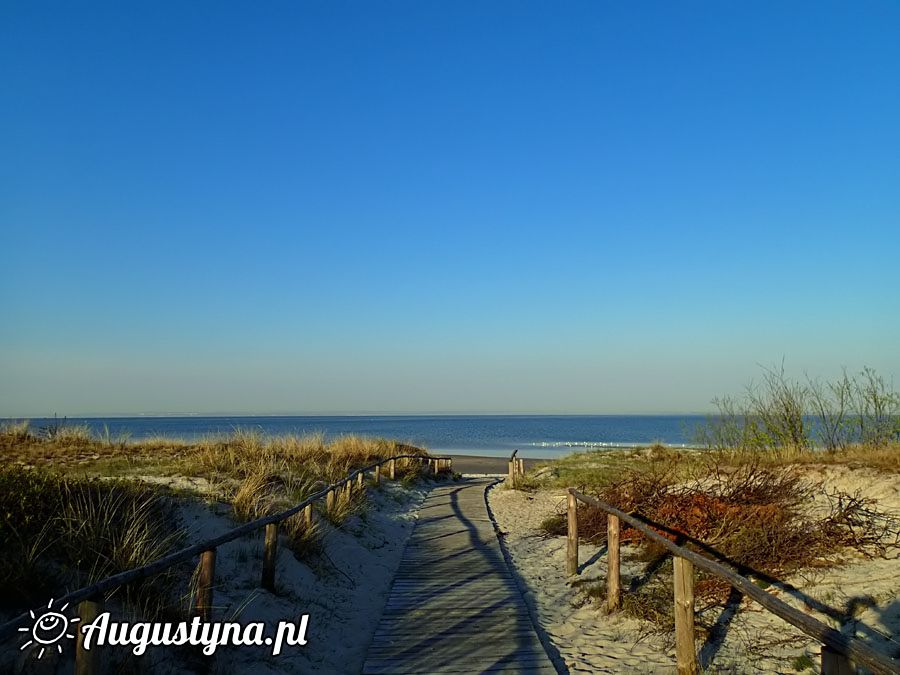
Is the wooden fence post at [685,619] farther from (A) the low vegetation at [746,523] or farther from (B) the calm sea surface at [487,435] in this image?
(B) the calm sea surface at [487,435]

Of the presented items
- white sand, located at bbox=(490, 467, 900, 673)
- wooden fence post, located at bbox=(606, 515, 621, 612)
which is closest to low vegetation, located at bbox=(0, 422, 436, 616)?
white sand, located at bbox=(490, 467, 900, 673)

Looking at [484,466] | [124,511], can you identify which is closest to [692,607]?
[124,511]

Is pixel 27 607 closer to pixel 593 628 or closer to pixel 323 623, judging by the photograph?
pixel 323 623

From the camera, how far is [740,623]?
22.4 feet

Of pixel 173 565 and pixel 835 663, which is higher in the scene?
pixel 835 663

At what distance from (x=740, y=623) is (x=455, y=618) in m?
3.10

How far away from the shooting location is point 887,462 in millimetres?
12141

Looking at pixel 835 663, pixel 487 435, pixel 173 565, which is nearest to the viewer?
pixel 835 663

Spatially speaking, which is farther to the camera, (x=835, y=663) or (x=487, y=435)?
(x=487, y=435)

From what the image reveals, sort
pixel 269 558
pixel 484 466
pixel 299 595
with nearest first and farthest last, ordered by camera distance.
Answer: pixel 269 558, pixel 299 595, pixel 484 466

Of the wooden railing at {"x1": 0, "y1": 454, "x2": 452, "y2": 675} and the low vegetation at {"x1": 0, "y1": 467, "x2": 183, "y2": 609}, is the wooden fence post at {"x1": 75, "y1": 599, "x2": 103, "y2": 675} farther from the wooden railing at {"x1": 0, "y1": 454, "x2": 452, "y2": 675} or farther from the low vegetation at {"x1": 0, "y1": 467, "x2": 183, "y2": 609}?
the low vegetation at {"x1": 0, "y1": 467, "x2": 183, "y2": 609}

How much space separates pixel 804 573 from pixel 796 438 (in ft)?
39.6

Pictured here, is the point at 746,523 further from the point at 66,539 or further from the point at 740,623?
the point at 66,539

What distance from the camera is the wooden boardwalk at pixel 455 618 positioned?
18.7 feet
